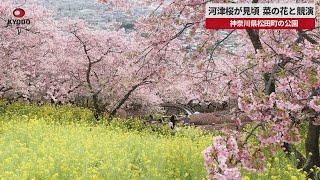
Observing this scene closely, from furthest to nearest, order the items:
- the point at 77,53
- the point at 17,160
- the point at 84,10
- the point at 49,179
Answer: the point at 84,10 → the point at 77,53 → the point at 17,160 → the point at 49,179

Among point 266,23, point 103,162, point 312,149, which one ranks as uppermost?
point 266,23

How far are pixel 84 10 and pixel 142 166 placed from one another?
119 metres

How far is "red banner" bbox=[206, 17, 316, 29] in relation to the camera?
24.9 feet

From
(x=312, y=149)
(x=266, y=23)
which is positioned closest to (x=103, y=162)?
(x=312, y=149)

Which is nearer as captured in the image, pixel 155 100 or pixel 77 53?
pixel 77 53

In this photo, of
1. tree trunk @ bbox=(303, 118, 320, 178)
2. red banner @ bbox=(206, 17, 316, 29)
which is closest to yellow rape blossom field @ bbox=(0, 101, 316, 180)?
tree trunk @ bbox=(303, 118, 320, 178)

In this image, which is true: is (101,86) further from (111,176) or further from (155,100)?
(111,176)

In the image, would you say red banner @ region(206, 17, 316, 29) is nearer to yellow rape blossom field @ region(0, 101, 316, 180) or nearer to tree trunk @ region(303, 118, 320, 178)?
tree trunk @ region(303, 118, 320, 178)

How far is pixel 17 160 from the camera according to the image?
9.09 metres

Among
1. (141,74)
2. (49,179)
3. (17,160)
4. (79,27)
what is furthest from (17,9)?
(49,179)

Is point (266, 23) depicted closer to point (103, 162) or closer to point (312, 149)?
point (312, 149)

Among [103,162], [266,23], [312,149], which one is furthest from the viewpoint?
[103,162]

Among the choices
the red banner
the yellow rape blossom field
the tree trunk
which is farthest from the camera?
the tree trunk

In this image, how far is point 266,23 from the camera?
7.77m
